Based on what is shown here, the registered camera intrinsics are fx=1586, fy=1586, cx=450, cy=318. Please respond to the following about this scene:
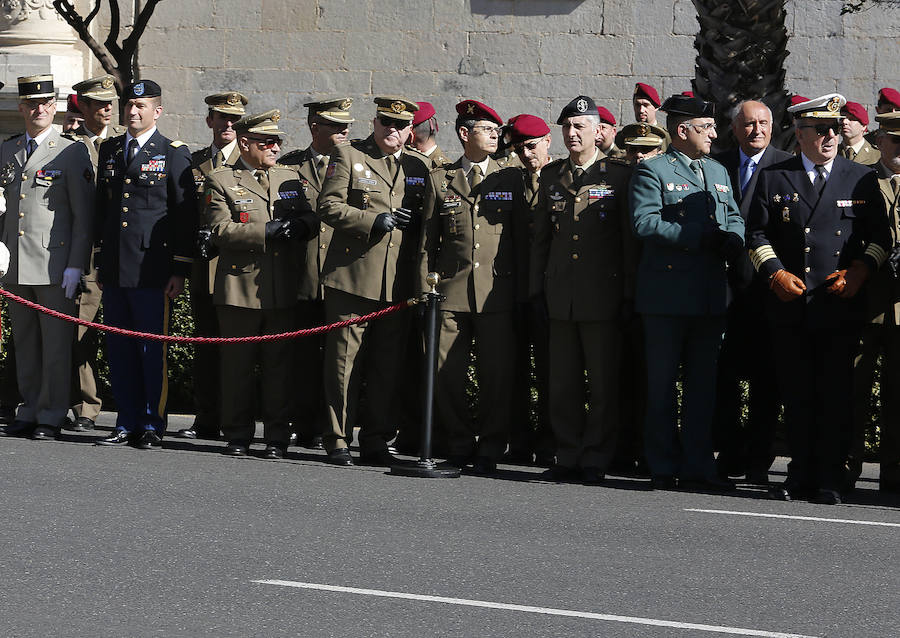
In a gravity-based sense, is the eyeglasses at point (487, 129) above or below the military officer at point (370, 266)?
above

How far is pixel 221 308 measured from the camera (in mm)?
9992

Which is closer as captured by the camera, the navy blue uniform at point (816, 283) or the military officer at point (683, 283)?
the navy blue uniform at point (816, 283)

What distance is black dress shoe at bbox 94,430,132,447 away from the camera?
10.1m

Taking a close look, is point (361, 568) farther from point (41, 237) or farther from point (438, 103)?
point (438, 103)

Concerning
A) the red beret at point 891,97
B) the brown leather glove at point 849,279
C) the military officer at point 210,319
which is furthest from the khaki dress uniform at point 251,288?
the red beret at point 891,97

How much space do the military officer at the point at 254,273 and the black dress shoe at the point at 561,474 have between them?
174cm

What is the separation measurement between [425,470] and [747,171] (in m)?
2.61

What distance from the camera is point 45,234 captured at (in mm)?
10500

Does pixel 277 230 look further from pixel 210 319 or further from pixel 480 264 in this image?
pixel 210 319

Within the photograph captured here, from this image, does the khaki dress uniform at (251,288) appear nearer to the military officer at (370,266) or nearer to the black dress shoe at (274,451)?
the black dress shoe at (274,451)

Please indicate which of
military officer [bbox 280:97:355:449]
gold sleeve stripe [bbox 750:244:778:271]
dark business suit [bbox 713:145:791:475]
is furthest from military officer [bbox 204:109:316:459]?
gold sleeve stripe [bbox 750:244:778:271]

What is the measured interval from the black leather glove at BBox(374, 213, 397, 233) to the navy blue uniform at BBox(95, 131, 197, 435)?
1407 millimetres

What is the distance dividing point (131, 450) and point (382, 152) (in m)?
2.43

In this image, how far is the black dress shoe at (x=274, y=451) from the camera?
9.86 metres
